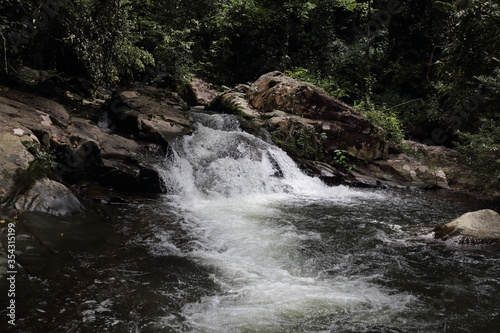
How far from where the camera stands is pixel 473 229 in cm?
576

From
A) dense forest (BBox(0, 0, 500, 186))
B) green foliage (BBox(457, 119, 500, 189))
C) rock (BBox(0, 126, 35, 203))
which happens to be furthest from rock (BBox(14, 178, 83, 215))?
green foliage (BBox(457, 119, 500, 189))

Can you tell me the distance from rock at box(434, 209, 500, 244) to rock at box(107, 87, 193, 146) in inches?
268

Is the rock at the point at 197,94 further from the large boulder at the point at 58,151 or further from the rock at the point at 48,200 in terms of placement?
the rock at the point at 48,200

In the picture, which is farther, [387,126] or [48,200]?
[387,126]

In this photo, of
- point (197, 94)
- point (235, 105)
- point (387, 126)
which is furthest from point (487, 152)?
point (197, 94)

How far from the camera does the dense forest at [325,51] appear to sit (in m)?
8.62

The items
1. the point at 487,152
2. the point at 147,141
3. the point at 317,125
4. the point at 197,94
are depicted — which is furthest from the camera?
the point at 197,94

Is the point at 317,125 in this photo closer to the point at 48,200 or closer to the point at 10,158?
the point at 48,200

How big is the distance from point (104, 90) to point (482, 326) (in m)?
14.8

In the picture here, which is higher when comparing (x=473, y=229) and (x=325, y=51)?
(x=325, y=51)

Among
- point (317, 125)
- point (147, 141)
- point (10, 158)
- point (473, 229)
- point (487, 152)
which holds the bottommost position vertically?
point (473, 229)

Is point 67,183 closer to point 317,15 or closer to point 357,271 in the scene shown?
point 357,271

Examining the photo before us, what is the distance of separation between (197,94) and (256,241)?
12.6 m

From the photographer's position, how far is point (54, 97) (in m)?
9.25
